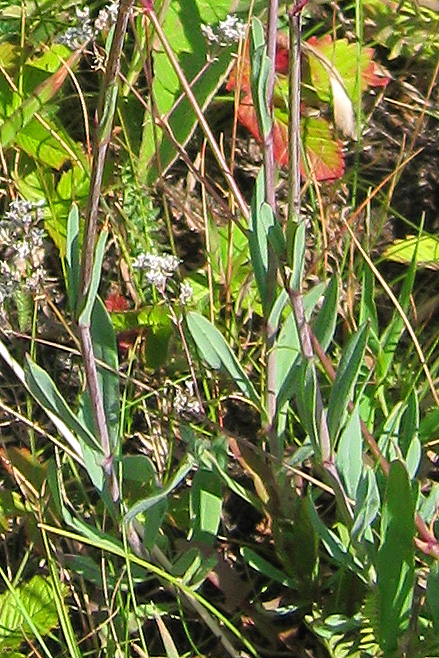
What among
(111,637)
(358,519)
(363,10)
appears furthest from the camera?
(363,10)

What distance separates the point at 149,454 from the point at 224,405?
12 cm

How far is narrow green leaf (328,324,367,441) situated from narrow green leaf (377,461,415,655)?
0.07m

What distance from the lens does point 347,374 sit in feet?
2.56

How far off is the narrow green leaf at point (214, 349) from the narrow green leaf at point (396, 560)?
0.18m

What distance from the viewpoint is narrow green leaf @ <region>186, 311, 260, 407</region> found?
876mm

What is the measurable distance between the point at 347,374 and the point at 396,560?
0.60ft

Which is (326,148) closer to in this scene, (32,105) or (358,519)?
(32,105)

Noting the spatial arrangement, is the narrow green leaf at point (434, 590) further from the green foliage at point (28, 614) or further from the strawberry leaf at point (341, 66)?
the strawberry leaf at point (341, 66)

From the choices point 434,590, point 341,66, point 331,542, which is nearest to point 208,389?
point 331,542

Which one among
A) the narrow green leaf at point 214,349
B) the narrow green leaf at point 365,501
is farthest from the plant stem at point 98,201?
the narrow green leaf at point 365,501

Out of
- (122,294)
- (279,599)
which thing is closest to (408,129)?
(122,294)

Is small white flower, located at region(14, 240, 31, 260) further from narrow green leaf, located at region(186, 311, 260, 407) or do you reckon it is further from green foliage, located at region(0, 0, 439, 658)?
narrow green leaf, located at region(186, 311, 260, 407)

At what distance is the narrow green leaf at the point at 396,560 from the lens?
0.78 metres

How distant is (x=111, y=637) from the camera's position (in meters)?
1.02
